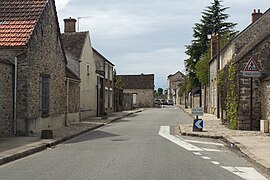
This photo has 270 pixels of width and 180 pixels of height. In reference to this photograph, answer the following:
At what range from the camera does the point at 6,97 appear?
18.4 metres

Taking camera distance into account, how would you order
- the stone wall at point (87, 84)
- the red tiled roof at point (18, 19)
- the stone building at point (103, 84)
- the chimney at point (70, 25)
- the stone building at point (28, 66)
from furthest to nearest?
1. the stone building at point (103, 84)
2. the chimney at point (70, 25)
3. the stone wall at point (87, 84)
4. the red tiled roof at point (18, 19)
5. the stone building at point (28, 66)

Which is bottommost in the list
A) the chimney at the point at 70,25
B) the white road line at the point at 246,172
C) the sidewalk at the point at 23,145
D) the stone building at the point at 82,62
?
the white road line at the point at 246,172

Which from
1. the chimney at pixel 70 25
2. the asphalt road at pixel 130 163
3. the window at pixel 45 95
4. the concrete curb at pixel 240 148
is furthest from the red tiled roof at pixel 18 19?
the chimney at pixel 70 25

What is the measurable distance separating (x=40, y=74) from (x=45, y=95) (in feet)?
4.59

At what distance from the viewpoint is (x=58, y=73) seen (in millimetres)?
24516

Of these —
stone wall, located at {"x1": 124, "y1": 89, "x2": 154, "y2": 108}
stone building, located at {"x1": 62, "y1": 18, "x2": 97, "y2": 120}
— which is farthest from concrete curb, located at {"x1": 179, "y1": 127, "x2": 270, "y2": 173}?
stone wall, located at {"x1": 124, "y1": 89, "x2": 154, "y2": 108}

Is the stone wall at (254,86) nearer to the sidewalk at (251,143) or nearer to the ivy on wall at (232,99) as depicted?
the ivy on wall at (232,99)

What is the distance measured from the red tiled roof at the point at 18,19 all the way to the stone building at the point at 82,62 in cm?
1064

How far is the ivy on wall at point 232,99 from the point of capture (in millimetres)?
22281

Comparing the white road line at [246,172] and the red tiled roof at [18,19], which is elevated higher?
the red tiled roof at [18,19]

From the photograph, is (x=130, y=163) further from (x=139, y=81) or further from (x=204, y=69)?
(x=139, y=81)

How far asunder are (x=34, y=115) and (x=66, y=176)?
11.0 meters

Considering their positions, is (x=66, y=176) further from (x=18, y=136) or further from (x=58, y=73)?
(x=58, y=73)

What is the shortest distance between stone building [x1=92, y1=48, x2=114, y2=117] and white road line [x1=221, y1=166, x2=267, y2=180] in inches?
1093
